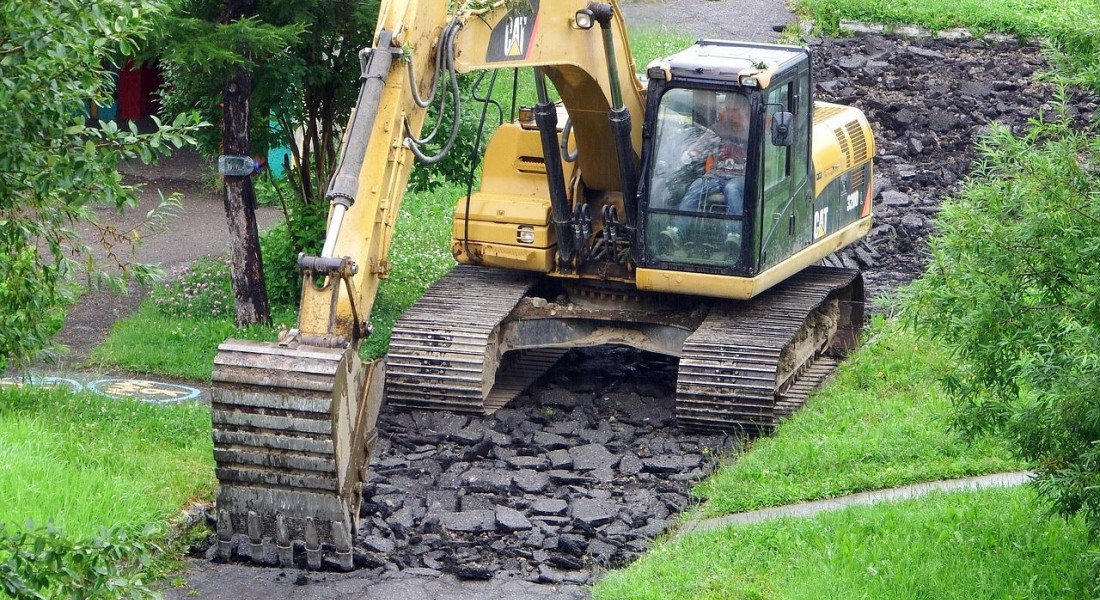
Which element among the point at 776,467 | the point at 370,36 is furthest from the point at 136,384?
the point at 776,467

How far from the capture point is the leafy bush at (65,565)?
4105 mm

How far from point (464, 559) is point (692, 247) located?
366 cm

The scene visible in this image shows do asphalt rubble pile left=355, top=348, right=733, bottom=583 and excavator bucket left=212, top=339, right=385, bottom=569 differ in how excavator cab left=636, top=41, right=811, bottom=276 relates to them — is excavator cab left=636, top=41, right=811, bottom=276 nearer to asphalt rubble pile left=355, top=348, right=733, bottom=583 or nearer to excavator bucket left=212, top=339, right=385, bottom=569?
asphalt rubble pile left=355, top=348, right=733, bottom=583

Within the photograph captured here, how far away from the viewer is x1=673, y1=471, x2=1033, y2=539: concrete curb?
29.4ft

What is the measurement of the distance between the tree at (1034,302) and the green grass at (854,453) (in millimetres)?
1262

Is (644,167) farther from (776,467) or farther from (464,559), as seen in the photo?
(464,559)

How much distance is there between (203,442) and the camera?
985 centimetres

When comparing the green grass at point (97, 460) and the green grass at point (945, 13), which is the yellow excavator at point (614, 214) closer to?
the green grass at point (97, 460)

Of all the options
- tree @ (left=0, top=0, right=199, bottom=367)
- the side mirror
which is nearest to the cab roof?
the side mirror

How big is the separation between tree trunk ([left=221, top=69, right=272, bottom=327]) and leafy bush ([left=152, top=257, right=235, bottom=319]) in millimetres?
682

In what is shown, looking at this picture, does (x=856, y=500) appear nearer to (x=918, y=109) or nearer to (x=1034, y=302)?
Result: (x=1034, y=302)

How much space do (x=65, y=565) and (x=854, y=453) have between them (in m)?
6.73

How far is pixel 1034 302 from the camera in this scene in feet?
23.4

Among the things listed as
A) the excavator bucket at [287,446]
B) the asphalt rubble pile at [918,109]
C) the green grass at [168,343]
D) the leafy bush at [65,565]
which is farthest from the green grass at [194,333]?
the leafy bush at [65,565]
